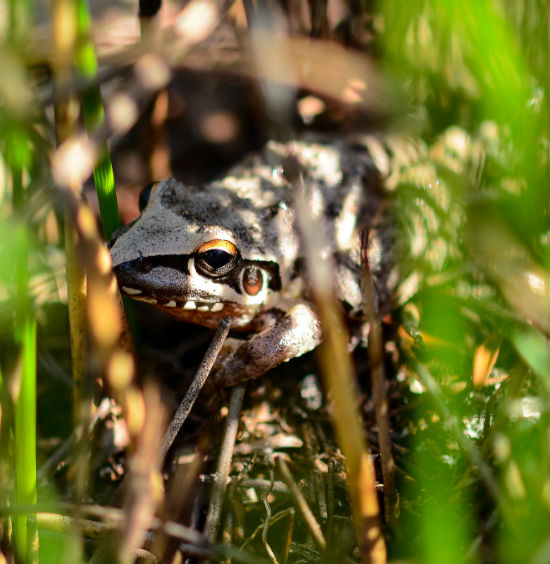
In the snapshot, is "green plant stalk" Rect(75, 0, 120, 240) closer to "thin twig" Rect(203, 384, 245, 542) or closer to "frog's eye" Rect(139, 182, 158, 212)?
"frog's eye" Rect(139, 182, 158, 212)

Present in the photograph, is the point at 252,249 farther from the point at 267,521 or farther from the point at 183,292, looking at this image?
the point at 267,521

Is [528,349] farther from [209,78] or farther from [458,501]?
[209,78]

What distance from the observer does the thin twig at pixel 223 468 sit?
1912mm

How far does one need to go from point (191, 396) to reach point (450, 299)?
100 cm

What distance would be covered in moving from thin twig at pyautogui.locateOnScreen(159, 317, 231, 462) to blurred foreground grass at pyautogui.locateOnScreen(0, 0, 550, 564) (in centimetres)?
10

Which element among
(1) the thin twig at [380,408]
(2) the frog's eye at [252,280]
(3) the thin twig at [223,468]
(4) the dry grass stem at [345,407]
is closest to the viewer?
(4) the dry grass stem at [345,407]

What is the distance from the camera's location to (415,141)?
3.08 metres

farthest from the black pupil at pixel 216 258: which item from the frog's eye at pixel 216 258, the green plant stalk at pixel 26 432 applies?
the green plant stalk at pixel 26 432

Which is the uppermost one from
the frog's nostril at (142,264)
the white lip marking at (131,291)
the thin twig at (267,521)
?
the frog's nostril at (142,264)

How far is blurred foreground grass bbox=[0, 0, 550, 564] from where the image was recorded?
165 cm

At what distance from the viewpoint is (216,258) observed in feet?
7.36

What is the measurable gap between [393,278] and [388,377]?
0.48 metres

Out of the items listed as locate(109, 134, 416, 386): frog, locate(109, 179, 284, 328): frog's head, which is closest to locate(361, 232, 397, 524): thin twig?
locate(109, 134, 416, 386): frog

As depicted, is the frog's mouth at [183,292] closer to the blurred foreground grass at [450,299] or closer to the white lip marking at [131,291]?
the white lip marking at [131,291]
